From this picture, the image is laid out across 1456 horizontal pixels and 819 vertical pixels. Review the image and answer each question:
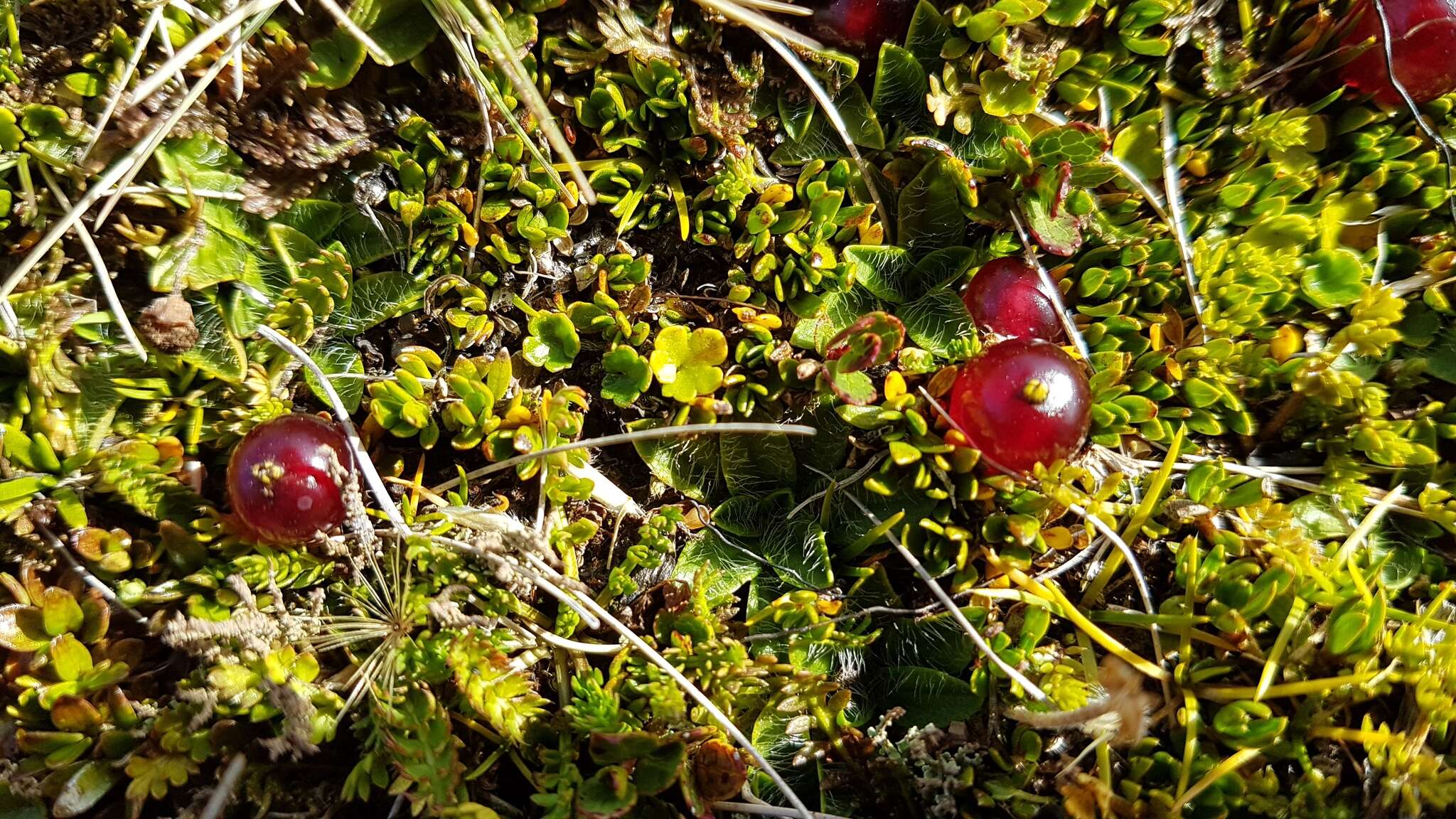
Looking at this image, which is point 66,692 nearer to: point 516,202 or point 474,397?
point 474,397

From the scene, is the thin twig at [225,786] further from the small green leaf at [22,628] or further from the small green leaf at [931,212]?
the small green leaf at [931,212]

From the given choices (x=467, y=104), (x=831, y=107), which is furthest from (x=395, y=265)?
(x=831, y=107)

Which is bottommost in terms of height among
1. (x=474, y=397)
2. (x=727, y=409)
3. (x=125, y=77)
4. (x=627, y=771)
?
(x=627, y=771)

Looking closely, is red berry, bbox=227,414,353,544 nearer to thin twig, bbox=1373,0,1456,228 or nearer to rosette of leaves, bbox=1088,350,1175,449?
rosette of leaves, bbox=1088,350,1175,449

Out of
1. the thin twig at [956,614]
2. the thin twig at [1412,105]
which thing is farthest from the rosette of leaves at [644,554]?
the thin twig at [1412,105]

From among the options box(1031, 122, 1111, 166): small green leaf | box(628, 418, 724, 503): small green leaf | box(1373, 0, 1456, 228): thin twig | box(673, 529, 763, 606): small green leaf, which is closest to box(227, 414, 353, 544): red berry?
box(628, 418, 724, 503): small green leaf

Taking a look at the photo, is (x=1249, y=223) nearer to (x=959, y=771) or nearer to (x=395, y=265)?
(x=959, y=771)

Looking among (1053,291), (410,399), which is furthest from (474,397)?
(1053,291)
